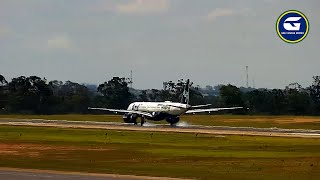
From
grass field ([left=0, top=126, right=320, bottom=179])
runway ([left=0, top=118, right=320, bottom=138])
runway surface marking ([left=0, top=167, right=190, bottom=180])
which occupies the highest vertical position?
runway ([left=0, top=118, right=320, bottom=138])

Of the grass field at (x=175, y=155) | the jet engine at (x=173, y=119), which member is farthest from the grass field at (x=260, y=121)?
the grass field at (x=175, y=155)

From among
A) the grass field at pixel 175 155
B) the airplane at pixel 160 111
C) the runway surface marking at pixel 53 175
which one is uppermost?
the airplane at pixel 160 111

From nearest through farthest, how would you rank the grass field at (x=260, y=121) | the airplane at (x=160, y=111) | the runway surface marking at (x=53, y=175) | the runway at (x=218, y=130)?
the runway surface marking at (x=53, y=175) → the runway at (x=218, y=130) → the airplane at (x=160, y=111) → the grass field at (x=260, y=121)

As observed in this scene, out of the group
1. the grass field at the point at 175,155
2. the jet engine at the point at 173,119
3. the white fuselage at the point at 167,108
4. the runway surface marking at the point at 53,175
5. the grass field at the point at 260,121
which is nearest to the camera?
the runway surface marking at the point at 53,175

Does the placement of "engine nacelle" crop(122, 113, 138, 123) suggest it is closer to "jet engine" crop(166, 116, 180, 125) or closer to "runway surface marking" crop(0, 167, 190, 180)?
"jet engine" crop(166, 116, 180, 125)

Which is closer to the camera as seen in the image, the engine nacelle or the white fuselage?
the white fuselage

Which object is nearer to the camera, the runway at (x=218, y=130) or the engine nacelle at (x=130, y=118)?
the runway at (x=218, y=130)

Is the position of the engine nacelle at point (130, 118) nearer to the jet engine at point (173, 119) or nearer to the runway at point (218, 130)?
the jet engine at point (173, 119)

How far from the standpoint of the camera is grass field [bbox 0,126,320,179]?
50406mm

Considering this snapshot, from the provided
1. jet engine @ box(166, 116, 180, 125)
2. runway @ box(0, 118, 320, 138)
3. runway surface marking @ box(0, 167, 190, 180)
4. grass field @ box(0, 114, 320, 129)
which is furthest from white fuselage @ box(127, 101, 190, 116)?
runway surface marking @ box(0, 167, 190, 180)

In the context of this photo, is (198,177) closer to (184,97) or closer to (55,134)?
(55,134)

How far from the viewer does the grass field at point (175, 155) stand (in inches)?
1984

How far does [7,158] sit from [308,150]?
31025mm

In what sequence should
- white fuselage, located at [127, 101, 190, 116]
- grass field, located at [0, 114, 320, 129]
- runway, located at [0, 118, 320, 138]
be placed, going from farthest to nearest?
grass field, located at [0, 114, 320, 129]
white fuselage, located at [127, 101, 190, 116]
runway, located at [0, 118, 320, 138]
